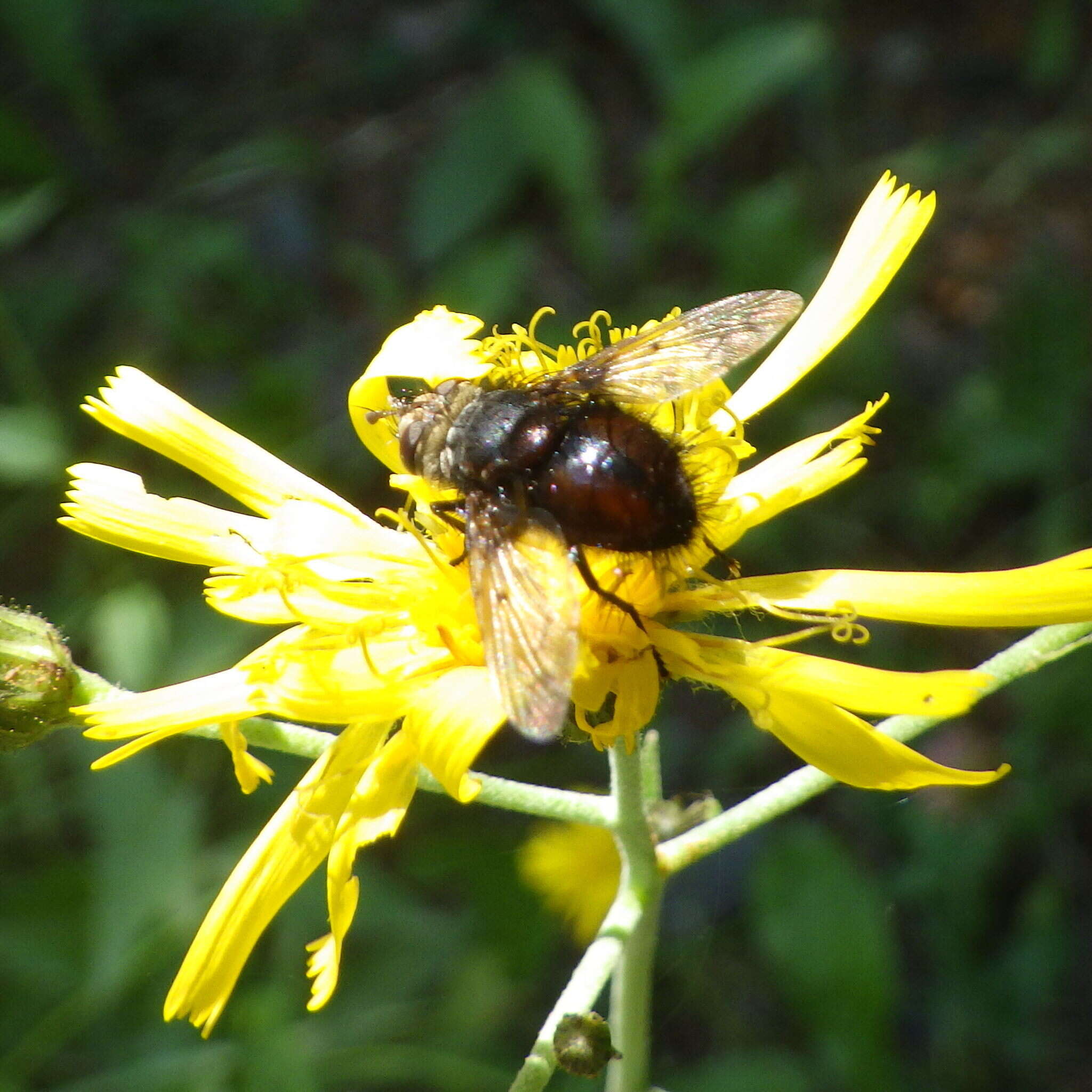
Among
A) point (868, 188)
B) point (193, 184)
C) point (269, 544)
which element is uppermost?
point (193, 184)

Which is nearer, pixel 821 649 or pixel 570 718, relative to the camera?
pixel 570 718

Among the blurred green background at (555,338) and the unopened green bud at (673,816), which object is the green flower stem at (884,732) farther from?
the blurred green background at (555,338)

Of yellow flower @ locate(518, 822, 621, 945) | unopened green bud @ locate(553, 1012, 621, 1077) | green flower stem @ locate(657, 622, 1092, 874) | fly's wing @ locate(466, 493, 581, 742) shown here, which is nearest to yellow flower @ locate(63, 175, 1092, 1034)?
fly's wing @ locate(466, 493, 581, 742)

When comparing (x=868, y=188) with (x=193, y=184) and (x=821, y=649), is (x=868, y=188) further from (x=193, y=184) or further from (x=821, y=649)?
(x=193, y=184)

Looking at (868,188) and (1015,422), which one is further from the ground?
(868,188)

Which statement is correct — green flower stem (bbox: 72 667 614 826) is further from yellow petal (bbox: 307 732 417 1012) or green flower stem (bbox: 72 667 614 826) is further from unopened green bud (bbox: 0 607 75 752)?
unopened green bud (bbox: 0 607 75 752)

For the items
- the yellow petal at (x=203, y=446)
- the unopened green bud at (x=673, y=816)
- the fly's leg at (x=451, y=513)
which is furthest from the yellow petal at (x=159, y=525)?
the unopened green bud at (x=673, y=816)

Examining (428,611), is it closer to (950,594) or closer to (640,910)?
(640,910)

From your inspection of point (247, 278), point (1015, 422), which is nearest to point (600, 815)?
point (1015, 422)
